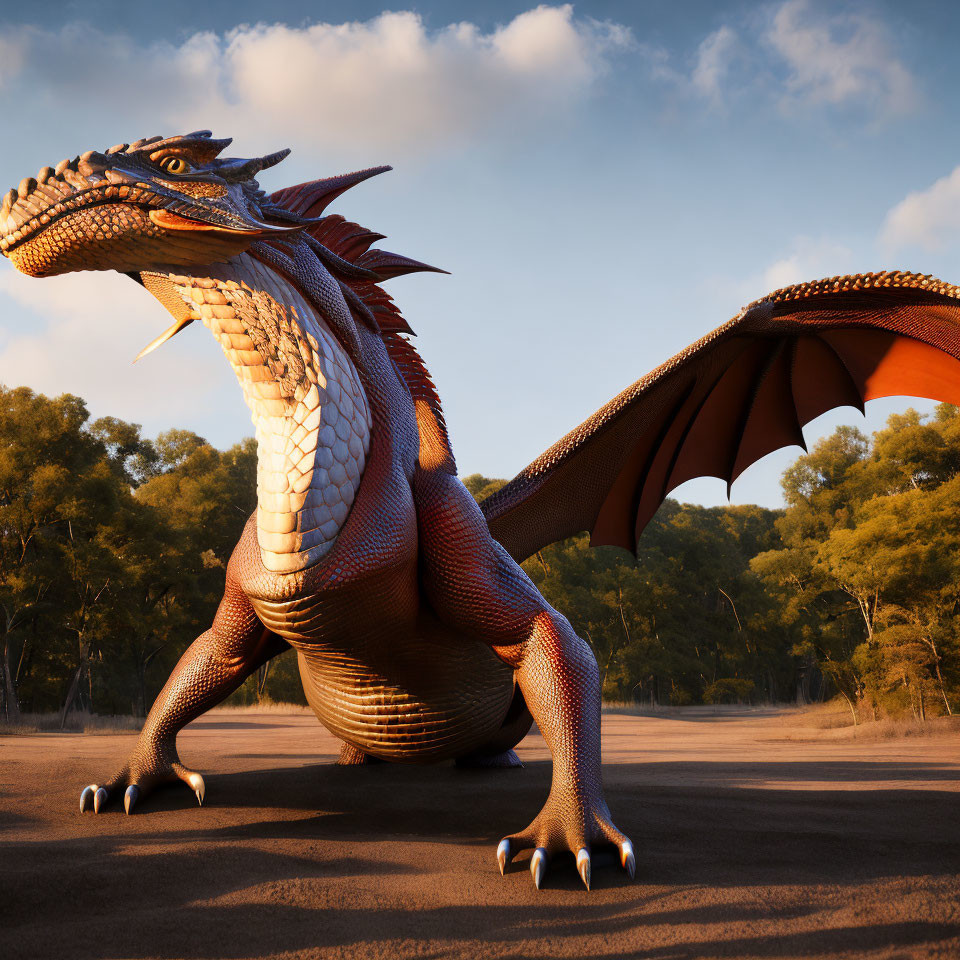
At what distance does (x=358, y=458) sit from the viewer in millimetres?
3348

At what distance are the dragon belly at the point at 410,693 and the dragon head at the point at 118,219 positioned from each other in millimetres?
1704

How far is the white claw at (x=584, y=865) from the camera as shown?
9.77 ft

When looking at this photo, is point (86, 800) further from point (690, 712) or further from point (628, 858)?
point (690, 712)

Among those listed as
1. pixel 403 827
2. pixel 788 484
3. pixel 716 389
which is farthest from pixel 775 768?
pixel 788 484

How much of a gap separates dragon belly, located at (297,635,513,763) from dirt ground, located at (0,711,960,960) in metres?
0.39

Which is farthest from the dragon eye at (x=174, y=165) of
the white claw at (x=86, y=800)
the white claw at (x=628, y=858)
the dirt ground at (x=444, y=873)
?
the white claw at (x=628, y=858)

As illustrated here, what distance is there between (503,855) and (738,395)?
340 centimetres

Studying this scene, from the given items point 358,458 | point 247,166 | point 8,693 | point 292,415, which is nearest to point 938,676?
point 358,458

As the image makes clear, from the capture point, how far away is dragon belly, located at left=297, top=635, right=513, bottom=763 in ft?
12.1

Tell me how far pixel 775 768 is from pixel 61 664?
2055cm

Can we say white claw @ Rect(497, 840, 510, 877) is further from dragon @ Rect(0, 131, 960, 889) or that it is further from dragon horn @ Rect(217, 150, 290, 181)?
dragon horn @ Rect(217, 150, 290, 181)

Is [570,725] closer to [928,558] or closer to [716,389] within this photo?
[716,389]

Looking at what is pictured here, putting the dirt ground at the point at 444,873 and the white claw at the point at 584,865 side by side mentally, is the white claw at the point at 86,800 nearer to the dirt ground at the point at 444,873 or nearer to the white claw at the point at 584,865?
the dirt ground at the point at 444,873

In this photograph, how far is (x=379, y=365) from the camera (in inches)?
147
